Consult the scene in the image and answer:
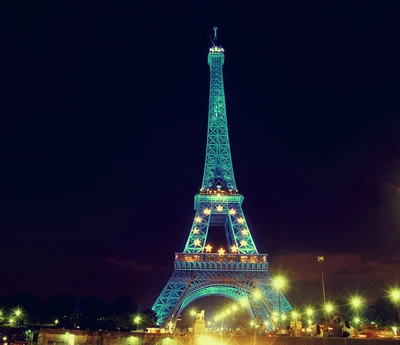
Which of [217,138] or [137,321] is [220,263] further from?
[217,138]

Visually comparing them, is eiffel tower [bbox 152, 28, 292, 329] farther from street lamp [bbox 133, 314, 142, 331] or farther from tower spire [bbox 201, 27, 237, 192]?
street lamp [bbox 133, 314, 142, 331]

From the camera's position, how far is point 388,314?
61.8 meters

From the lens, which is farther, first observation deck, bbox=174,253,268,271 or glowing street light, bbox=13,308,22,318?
glowing street light, bbox=13,308,22,318

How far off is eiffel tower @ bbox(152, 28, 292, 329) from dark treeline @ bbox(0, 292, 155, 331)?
9.37 metres

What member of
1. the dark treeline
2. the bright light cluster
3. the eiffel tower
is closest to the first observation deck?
the eiffel tower

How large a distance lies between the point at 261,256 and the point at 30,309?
44766 mm

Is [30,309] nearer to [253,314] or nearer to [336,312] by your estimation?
[253,314]

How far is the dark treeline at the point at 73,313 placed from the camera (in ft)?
229

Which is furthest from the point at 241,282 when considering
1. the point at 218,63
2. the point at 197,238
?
the point at 218,63

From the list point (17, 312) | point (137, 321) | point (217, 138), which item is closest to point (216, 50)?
point (217, 138)

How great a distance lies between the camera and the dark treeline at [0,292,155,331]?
2751 inches

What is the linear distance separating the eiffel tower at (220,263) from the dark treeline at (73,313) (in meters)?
9.37

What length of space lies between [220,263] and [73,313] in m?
31.6

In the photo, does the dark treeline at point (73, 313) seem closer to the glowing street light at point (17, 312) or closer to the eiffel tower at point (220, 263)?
the glowing street light at point (17, 312)
